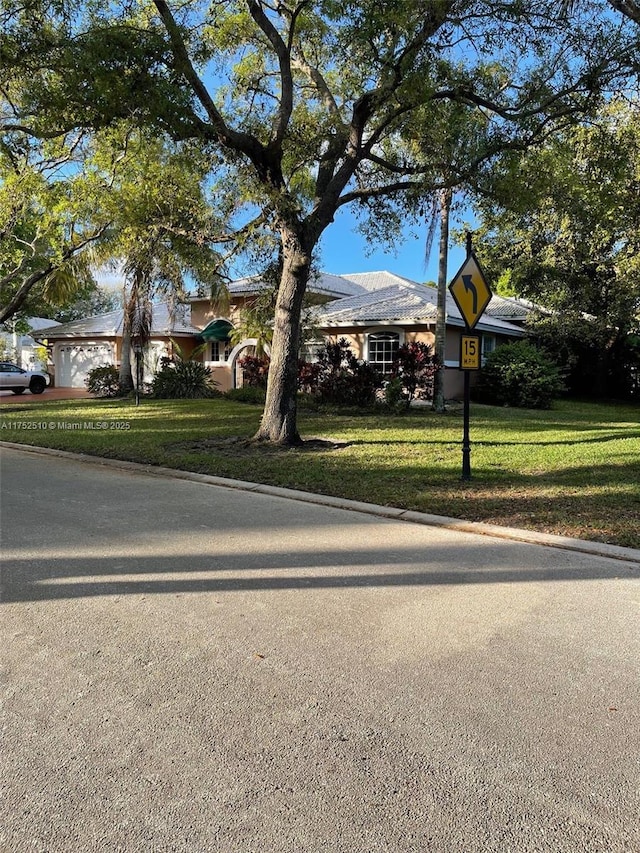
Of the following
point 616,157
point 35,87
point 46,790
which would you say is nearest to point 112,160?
point 35,87

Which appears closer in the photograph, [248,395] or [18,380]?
[248,395]

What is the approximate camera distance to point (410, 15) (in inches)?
342

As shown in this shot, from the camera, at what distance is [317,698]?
3240 millimetres

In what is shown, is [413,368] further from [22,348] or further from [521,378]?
[22,348]

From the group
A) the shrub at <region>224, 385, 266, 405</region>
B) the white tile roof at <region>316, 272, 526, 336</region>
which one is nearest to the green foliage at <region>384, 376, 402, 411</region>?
the white tile roof at <region>316, 272, 526, 336</region>

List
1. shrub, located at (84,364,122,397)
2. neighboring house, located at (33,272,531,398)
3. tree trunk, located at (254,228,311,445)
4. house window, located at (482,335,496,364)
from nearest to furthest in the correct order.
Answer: tree trunk, located at (254,228,311,445) < neighboring house, located at (33,272,531,398) < house window, located at (482,335,496,364) < shrub, located at (84,364,122,397)

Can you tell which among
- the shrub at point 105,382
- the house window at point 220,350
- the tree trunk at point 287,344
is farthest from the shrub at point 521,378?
the shrub at point 105,382

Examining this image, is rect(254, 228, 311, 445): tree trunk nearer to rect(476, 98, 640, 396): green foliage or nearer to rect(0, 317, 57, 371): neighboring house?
rect(476, 98, 640, 396): green foliage

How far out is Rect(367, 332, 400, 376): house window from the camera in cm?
2078

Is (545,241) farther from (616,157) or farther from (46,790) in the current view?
(46,790)

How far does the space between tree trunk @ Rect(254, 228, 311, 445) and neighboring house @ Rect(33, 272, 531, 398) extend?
293 inches

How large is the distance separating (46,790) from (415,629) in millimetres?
2278

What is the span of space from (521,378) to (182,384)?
38.2 feet

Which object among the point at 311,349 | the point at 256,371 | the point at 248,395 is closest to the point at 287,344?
the point at 248,395
